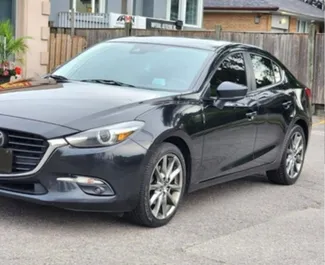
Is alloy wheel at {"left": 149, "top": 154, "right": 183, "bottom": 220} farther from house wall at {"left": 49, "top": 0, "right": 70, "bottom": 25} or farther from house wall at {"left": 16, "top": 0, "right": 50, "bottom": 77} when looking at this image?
house wall at {"left": 49, "top": 0, "right": 70, "bottom": 25}

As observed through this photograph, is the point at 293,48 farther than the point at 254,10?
No

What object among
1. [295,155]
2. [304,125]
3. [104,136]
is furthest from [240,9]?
[104,136]

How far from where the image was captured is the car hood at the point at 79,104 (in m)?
4.80

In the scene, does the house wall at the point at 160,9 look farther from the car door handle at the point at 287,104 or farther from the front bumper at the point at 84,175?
the front bumper at the point at 84,175

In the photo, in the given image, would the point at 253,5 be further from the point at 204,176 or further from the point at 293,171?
the point at 204,176

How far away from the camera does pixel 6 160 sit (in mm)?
4746

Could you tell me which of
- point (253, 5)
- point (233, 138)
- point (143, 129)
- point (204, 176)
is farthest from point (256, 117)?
point (253, 5)

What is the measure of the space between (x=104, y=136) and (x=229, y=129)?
1704mm

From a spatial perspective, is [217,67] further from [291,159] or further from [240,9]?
[240,9]

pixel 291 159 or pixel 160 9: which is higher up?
pixel 160 9

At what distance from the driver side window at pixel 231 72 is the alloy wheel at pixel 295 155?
1.27m

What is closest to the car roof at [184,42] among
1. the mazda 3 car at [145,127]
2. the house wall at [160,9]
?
the mazda 3 car at [145,127]

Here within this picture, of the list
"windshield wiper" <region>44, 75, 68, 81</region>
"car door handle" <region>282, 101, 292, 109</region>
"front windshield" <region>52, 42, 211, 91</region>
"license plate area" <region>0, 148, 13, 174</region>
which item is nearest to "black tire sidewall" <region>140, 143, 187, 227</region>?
"front windshield" <region>52, 42, 211, 91</region>

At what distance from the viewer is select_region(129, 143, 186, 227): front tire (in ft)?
16.5
